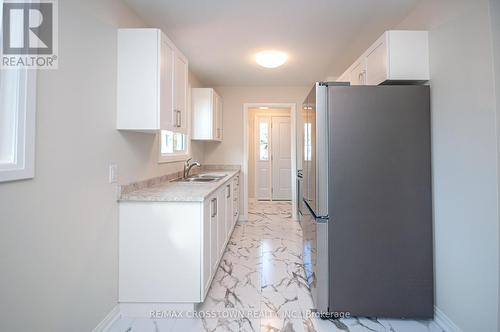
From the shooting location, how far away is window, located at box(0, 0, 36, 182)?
1.09m

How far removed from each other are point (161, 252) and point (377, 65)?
7.33 ft

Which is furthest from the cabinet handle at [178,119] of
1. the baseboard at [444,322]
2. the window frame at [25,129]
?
the baseboard at [444,322]

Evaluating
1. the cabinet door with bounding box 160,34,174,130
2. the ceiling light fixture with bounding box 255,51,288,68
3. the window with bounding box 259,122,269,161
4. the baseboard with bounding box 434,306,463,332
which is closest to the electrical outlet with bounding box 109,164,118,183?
the cabinet door with bounding box 160,34,174,130

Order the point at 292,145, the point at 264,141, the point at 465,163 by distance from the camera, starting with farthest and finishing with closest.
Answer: the point at 264,141 < the point at 292,145 < the point at 465,163

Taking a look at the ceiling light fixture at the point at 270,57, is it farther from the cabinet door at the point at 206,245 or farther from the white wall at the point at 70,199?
the cabinet door at the point at 206,245

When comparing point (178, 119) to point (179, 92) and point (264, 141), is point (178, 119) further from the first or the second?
point (264, 141)

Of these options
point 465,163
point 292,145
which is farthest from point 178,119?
point 292,145

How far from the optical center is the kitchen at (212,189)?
4.33 ft

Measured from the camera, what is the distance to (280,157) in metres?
6.87

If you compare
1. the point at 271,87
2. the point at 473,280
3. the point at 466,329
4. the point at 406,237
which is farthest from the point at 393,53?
the point at 271,87

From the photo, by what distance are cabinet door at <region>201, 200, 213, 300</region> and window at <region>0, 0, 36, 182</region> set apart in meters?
1.08

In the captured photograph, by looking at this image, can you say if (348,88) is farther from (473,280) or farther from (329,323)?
(329,323)

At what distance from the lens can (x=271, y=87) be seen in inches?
183

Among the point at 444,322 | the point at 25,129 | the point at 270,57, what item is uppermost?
the point at 270,57
